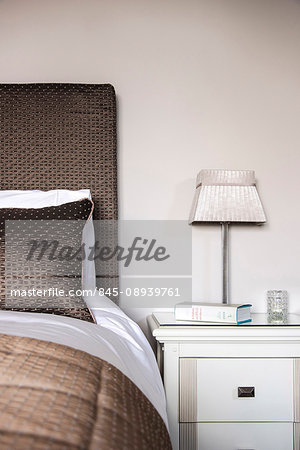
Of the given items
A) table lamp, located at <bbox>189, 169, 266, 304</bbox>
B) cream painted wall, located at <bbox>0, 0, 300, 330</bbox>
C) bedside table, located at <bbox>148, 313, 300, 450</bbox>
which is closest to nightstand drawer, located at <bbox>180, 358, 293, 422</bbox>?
bedside table, located at <bbox>148, 313, 300, 450</bbox>

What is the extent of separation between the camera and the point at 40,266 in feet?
5.70

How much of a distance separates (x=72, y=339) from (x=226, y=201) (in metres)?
0.96

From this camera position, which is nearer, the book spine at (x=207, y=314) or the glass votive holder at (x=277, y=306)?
the book spine at (x=207, y=314)

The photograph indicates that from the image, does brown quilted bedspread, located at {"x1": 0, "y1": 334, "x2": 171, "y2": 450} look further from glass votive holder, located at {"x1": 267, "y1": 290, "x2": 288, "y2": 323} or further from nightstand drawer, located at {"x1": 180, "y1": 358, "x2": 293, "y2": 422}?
glass votive holder, located at {"x1": 267, "y1": 290, "x2": 288, "y2": 323}

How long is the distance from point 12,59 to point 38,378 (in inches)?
70.4

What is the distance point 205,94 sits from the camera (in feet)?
7.63

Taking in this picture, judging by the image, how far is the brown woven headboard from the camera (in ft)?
7.16

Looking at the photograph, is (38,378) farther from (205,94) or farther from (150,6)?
(150,6)

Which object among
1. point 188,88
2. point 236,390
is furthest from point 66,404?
point 188,88

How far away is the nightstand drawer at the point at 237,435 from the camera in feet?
5.64

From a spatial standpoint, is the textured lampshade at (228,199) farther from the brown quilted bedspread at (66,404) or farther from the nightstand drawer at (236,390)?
the brown quilted bedspread at (66,404)

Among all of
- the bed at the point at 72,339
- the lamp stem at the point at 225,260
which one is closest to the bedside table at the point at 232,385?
the bed at the point at 72,339

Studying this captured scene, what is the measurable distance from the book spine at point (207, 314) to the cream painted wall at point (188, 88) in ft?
1.36

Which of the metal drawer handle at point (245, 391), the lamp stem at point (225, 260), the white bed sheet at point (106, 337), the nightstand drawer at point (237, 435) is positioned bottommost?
the nightstand drawer at point (237, 435)
